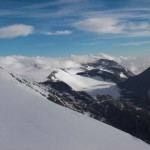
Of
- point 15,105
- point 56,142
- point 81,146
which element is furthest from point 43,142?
point 15,105

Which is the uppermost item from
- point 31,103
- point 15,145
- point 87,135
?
point 31,103

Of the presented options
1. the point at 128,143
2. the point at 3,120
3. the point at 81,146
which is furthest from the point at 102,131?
the point at 3,120

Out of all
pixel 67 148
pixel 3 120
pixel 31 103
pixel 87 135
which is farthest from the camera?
pixel 31 103

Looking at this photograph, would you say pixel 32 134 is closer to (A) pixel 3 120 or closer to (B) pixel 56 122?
(A) pixel 3 120

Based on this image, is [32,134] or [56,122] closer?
[32,134]

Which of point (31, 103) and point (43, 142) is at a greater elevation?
point (31, 103)

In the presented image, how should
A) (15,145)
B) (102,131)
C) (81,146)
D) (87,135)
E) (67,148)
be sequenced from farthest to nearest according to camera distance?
(102,131) < (87,135) < (81,146) < (67,148) < (15,145)
